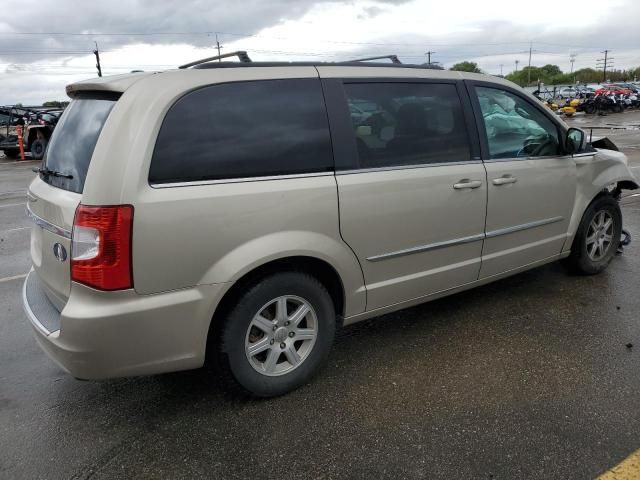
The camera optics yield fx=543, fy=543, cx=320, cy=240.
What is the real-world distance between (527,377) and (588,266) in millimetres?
1951

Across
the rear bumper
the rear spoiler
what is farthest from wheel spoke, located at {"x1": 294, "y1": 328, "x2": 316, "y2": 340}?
the rear spoiler

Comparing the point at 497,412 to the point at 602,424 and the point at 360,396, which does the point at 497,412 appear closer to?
the point at 602,424

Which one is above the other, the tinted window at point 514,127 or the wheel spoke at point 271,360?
the tinted window at point 514,127

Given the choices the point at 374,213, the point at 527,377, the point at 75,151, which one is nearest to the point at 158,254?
the point at 75,151

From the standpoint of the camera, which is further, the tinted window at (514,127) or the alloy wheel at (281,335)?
the tinted window at (514,127)

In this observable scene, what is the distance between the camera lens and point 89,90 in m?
2.82

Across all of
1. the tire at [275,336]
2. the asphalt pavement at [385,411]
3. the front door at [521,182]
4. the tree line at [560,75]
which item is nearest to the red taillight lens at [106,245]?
the tire at [275,336]

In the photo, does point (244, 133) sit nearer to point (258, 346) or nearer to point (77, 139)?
point (77, 139)

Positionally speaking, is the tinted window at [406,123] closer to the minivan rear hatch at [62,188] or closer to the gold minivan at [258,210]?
the gold minivan at [258,210]

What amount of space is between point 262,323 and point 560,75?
14284cm

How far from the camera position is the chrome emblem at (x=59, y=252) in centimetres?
252

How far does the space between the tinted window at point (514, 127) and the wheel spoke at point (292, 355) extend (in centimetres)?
187

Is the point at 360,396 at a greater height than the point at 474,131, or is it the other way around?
the point at 474,131

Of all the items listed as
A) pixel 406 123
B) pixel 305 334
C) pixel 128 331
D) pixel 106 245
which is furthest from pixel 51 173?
pixel 406 123
